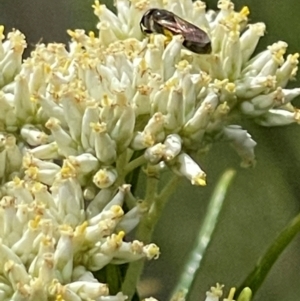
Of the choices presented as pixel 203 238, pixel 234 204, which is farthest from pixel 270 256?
pixel 234 204

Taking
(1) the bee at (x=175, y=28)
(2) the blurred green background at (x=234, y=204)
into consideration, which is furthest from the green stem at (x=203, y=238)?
(2) the blurred green background at (x=234, y=204)

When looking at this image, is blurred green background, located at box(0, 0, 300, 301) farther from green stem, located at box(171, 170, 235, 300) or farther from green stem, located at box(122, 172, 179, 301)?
green stem, located at box(122, 172, 179, 301)

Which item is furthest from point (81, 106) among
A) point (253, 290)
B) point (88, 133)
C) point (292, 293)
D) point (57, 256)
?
point (292, 293)

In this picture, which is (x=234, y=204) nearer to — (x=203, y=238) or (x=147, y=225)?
(x=203, y=238)

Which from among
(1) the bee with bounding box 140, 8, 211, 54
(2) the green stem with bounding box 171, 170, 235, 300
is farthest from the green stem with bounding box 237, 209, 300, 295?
(1) the bee with bounding box 140, 8, 211, 54

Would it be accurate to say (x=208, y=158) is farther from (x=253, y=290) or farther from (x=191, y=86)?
(x=191, y=86)

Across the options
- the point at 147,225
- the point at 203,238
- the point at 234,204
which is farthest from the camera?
the point at 234,204
